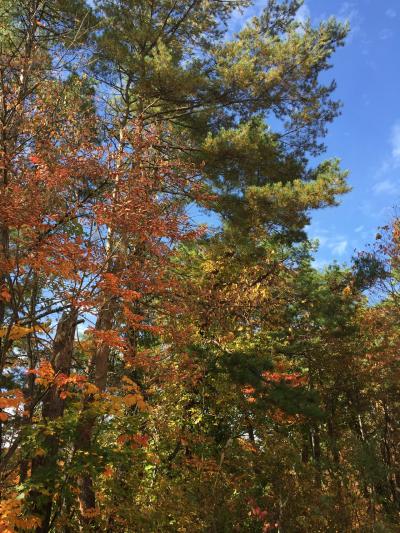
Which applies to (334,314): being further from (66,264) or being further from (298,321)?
(66,264)

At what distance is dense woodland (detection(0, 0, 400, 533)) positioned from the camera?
223 inches

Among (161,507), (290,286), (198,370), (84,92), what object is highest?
(84,92)

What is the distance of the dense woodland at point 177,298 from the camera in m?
5.66

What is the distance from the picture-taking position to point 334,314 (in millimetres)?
12016

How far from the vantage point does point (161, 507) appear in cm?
689

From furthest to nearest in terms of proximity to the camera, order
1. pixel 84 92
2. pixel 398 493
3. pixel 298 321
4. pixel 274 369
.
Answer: pixel 298 321
pixel 398 493
pixel 84 92
pixel 274 369

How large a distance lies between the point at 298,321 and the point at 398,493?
5.31 metres

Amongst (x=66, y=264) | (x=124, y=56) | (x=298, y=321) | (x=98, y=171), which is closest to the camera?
(x=66, y=264)

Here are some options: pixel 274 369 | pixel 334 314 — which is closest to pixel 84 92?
pixel 274 369

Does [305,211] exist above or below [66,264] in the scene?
above

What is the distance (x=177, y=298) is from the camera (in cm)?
937

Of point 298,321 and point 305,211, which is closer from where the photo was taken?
point 305,211

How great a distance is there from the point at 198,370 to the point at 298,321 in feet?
17.3

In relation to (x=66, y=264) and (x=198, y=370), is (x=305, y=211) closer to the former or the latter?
(x=198, y=370)
